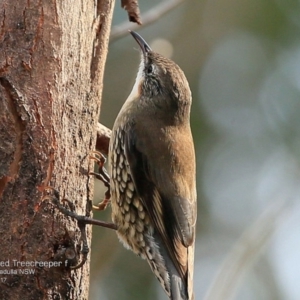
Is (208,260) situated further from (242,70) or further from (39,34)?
(39,34)

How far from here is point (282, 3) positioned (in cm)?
913

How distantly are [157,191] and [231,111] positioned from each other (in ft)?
18.4

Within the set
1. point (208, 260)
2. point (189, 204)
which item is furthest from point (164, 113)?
point (208, 260)

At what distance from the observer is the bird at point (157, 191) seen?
3943mm

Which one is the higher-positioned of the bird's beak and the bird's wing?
the bird's beak

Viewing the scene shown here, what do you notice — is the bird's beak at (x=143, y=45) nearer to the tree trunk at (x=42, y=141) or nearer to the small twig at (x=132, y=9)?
the small twig at (x=132, y=9)

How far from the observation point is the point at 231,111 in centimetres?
950

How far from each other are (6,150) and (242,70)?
6.80 meters

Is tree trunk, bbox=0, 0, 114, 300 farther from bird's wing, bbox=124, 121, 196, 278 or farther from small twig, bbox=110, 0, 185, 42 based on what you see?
small twig, bbox=110, 0, 185, 42

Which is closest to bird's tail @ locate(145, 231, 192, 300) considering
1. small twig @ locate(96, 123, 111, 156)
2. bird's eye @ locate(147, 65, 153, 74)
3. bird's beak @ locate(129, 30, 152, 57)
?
small twig @ locate(96, 123, 111, 156)

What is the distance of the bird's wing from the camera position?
3.98m

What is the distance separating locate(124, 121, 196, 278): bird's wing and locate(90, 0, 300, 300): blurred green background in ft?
10.3

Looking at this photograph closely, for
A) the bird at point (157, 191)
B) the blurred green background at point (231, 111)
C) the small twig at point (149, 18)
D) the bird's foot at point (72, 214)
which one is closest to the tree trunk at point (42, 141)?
the bird's foot at point (72, 214)

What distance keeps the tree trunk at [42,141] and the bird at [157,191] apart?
0.48 m
